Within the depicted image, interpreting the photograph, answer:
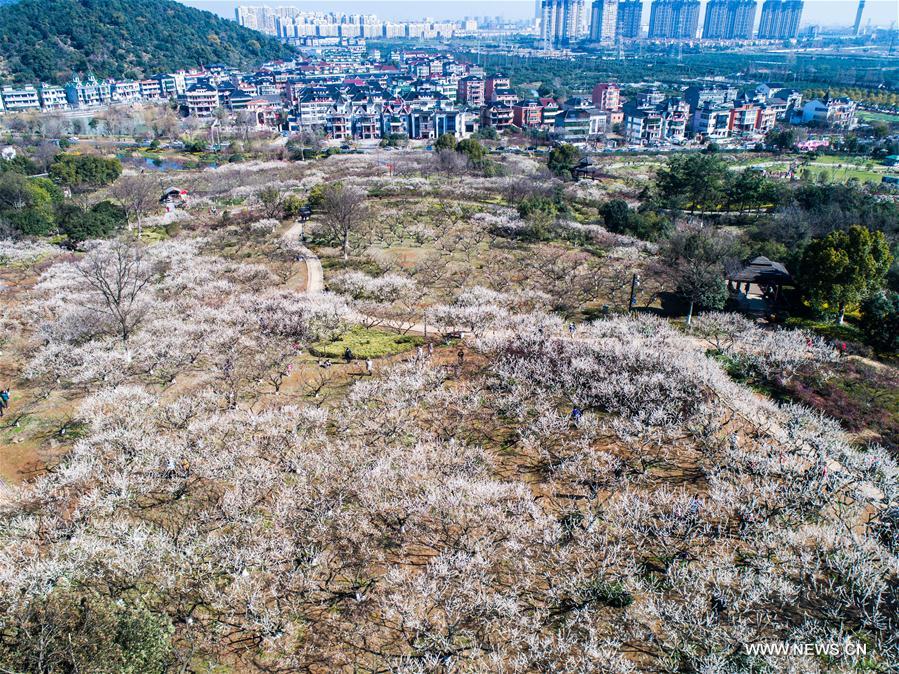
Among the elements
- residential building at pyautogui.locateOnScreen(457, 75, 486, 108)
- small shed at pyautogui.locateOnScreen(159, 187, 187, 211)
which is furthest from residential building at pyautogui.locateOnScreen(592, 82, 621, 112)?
small shed at pyautogui.locateOnScreen(159, 187, 187, 211)

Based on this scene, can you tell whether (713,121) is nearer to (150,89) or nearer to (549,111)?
(549,111)

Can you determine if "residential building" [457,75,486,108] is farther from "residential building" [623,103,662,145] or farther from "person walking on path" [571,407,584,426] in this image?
"person walking on path" [571,407,584,426]

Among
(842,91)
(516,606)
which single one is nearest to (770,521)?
(516,606)

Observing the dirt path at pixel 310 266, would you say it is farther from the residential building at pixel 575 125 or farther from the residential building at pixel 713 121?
the residential building at pixel 713 121

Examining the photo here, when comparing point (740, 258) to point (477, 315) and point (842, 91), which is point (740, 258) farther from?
point (842, 91)

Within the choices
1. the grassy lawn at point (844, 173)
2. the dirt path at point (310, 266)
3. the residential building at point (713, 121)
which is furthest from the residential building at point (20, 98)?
the grassy lawn at point (844, 173)

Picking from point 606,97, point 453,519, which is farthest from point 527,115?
point 453,519
